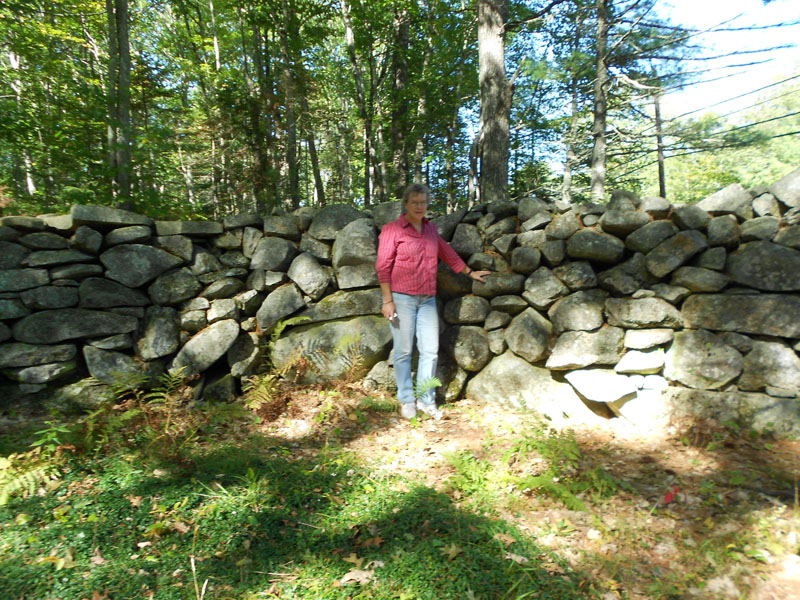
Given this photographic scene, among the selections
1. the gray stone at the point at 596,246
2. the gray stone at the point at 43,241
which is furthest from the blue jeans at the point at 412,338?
the gray stone at the point at 43,241

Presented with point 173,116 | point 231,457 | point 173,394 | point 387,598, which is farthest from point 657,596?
point 173,116

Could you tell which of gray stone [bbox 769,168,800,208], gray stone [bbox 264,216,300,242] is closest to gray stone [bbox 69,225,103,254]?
gray stone [bbox 264,216,300,242]

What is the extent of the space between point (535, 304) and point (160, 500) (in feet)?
12.5

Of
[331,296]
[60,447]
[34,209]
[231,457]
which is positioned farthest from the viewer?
[34,209]

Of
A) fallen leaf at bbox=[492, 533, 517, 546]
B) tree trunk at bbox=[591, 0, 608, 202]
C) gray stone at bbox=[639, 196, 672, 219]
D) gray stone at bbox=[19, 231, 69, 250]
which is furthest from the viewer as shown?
tree trunk at bbox=[591, 0, 608, 202]

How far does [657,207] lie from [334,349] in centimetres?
375

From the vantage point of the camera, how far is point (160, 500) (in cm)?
295

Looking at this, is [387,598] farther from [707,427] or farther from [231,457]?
[707,427]

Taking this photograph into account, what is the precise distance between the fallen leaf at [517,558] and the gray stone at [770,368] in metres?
2.83

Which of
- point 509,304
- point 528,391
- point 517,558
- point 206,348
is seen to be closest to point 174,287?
point 206,348

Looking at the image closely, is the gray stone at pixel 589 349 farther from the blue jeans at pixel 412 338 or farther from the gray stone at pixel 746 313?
the blue jeans at pixel 412 338

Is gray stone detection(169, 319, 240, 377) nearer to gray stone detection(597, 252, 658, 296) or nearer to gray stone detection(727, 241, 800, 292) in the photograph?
gray stone detection(597, 252, 658, 296)

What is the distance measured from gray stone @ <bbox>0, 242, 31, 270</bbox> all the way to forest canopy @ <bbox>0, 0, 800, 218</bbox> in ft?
4.32

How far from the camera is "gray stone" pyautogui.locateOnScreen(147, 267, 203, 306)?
480 centimetres
